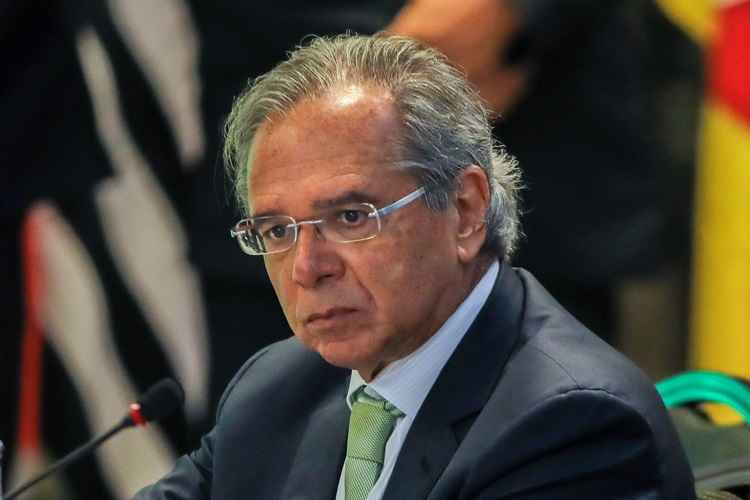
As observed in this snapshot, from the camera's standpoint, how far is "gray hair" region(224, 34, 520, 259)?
2221 millimetres

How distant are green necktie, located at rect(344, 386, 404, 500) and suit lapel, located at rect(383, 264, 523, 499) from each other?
0.08 meters

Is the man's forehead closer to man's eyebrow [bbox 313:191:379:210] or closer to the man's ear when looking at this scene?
man's eyebrow [bbox 313:191:379:210]

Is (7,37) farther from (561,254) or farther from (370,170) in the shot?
(370,170)

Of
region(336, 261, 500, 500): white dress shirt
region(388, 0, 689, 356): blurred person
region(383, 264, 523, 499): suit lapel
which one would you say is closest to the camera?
region(383, 264, 523, 499): suit lapel

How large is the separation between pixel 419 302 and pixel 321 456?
0.29 meters

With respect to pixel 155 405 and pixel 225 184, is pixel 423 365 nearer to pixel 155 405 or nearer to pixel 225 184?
pixel 155 405

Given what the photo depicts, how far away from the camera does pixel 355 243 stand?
222cm

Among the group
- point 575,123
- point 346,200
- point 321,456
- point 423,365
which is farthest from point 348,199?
point 575,123

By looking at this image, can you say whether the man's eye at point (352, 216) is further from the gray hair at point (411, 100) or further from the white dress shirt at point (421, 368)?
the white dress shirt at point (421, 368)

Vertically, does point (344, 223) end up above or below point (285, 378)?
above

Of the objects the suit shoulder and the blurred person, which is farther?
the blurred person

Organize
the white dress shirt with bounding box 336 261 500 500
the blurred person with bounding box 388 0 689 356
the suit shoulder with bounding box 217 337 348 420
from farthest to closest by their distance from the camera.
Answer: the blurred person with bounding box 388 0 689 356 → the suit shoulder with bounding box 217 337 348 420 → the white dress shirt with bounding box 336 261 500 500

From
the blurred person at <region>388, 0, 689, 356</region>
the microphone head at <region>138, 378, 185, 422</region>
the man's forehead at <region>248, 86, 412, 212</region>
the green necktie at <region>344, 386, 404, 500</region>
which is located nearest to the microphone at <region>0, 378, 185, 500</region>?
the microphone head at <region>138, 378, 185, 422</region>

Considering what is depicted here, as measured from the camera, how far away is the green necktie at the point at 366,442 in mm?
2293
